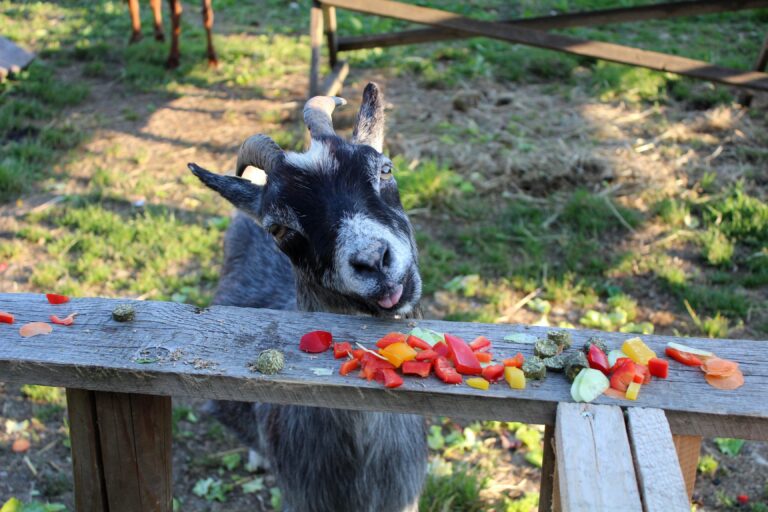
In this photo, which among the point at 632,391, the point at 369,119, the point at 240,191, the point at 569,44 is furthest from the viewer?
the point at 569,44

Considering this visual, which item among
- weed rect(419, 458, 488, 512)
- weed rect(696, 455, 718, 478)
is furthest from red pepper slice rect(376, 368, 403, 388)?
weed rect(696, 455, 718, 478)

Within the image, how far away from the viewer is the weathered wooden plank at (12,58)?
20.6 feet

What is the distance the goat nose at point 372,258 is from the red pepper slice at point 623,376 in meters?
0.73

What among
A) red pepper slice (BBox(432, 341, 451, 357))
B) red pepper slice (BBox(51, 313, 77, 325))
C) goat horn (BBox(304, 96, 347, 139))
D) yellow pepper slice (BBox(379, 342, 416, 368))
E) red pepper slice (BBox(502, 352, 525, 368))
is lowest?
red pepper slice (BBox(502, 352, 525, 368))

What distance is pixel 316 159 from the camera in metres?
2.71

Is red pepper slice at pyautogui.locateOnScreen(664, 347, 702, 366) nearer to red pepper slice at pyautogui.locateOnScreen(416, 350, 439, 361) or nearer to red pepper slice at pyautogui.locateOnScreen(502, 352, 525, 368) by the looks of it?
red pepper slice at pyautogui.locateOnScreen(502, 352, 525, 368)

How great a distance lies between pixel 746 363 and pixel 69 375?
69.2 inches

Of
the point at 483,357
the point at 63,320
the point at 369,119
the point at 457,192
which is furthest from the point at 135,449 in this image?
the point at 457,192

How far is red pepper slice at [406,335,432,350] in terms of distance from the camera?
6.90 ft

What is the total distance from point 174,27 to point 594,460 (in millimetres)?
7623

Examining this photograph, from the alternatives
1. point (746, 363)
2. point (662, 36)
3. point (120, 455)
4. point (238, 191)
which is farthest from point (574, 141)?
point (120, 455)

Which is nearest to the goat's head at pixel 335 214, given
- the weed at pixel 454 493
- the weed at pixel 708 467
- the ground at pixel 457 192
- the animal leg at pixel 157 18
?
the weed at pixel 454 493

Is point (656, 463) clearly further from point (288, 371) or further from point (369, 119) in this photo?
point (369, 119)

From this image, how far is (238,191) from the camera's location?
2.96m
